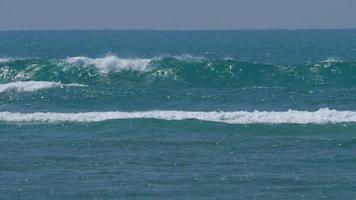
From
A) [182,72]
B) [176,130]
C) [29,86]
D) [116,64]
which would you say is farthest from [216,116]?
[116,64]

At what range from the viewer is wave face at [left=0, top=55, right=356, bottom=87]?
2180 inches

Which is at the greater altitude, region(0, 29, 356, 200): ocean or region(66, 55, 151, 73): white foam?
region(66, 55, 151, 73): white foam

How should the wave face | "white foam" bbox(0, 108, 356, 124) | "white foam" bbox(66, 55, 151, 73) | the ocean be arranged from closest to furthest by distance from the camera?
the ocean
"white foam" bbox(0, 108, 356, 124)
the wave face
"white foam" bbox(66, 55, 151, 73)

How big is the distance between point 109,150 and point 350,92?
1905cm

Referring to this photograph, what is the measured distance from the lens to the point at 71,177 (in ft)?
96.7

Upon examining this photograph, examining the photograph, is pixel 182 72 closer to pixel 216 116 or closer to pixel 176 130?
pixel 216 116

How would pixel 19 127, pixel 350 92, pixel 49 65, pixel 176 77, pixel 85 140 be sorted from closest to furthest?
pixel 85 140, pixel 19 127, pixel 350 92, pixel 176 77, pixel 49 65

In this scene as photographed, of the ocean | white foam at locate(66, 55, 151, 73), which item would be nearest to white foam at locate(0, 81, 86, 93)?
the ocean

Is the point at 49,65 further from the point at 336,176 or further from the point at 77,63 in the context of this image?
A: the point at 336,176

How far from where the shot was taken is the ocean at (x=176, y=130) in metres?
28.3

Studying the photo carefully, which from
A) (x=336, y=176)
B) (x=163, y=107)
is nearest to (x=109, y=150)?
(x=336, y=176)

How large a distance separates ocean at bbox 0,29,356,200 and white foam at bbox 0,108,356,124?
51mm

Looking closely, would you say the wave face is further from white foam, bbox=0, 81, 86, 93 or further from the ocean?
white foam, bbox=0, 81, 86, 93

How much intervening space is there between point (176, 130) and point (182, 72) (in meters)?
20.1
